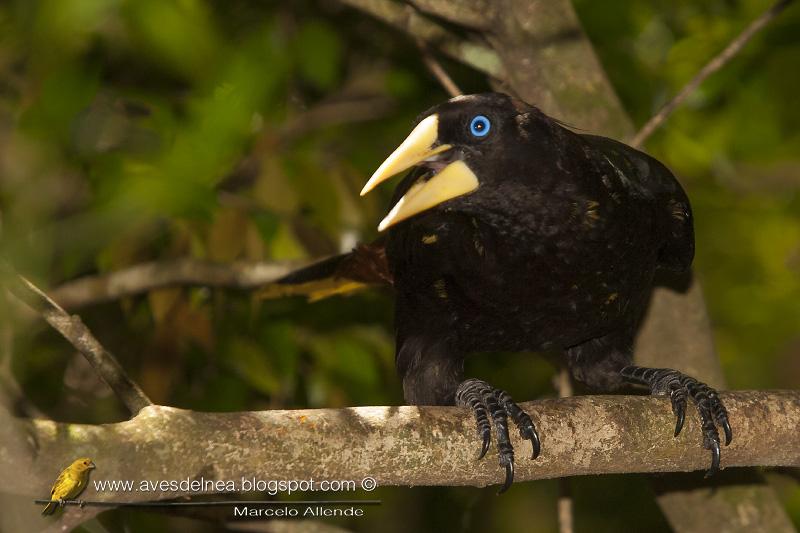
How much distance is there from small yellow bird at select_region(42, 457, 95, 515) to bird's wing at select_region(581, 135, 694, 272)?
62.8 inches

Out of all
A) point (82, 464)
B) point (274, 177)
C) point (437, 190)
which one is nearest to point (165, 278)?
point (274, 177)

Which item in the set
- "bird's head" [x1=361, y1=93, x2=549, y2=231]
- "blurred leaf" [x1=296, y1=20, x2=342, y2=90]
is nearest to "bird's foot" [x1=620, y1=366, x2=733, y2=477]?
"bird's head" [x1=361, y1=93, x2=549, y2=231]

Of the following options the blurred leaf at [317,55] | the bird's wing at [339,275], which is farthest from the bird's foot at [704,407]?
the blurred leaf at [317,55]

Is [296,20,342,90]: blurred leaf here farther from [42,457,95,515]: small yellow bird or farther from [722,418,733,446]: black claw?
[42,457,95,515]: small yellow bird

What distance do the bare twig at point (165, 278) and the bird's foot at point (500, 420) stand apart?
3.12 feet

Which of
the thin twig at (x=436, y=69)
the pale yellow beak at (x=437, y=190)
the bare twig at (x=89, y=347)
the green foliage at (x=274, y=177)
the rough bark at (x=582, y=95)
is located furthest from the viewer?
the thin twig at (x=436, y=69)

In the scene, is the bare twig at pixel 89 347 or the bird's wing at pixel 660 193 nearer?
the bare twig at pixel 89 347

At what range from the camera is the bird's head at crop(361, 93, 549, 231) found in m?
2.34

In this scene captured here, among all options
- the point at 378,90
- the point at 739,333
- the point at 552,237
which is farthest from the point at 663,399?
the point at 378,90

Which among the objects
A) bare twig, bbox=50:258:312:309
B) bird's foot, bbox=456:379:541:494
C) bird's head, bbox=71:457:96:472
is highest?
bird's head, bbox=71:457:96:472

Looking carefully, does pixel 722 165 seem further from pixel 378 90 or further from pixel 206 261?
pixel 206 261

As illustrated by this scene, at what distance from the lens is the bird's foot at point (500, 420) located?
2197 mm

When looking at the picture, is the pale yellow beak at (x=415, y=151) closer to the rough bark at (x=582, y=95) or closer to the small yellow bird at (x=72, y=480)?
the rough bark at (x=582, y=95)

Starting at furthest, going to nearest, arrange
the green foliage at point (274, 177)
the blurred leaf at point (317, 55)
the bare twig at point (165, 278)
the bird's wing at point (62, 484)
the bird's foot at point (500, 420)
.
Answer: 1. the blurred leaf at point (317, 55)
2. the bare twig at point (165, 278)
3. the green foliage at point (274, 177)
4. the bird's foot at point (500, 420)
5. the bird's wing at point (62, 484)
